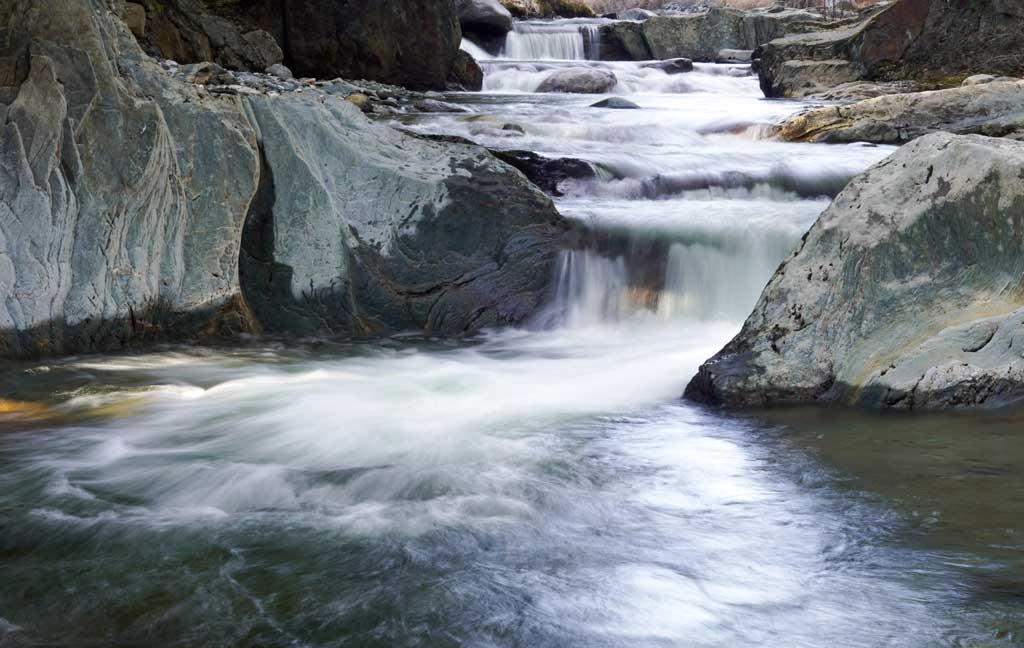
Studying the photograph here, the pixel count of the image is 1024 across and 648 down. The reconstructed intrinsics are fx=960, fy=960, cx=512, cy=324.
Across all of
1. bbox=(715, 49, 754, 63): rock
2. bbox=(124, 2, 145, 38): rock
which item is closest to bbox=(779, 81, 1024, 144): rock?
bbox=(124, 2, 145, 38): rock

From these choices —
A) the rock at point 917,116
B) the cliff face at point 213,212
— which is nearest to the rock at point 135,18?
the cliff face at point 213,212

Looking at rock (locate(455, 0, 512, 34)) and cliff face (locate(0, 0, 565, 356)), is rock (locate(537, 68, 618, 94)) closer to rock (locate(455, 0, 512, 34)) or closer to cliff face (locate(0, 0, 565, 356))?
rock (locate(455, 0, 512, 34))

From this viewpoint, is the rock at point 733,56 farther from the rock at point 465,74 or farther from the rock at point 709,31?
the rock at point 465,74

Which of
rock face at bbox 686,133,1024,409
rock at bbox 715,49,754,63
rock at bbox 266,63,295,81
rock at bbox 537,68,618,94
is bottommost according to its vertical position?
rock face at bbox 686,133,1024,409

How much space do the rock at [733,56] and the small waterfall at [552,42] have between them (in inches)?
120

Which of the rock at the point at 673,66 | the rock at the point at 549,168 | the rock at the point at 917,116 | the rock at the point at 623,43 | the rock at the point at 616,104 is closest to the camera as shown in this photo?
the rock at the point at 549,168

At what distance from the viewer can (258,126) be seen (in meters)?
6.59

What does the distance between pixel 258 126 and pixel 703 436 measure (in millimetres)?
3970

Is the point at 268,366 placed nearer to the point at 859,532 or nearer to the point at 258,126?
the point at 258,126

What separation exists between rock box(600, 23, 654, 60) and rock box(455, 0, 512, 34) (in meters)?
2.86

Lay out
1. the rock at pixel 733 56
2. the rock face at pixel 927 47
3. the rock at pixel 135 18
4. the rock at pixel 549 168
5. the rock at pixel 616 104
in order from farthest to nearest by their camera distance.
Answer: the rock at pixel 733 56 < the rock face at pixel 927 47 < the rock at pixel 616 104 < the rock at pixel 135 18 < the rock at pixel 549 168

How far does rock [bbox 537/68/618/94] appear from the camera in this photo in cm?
1656

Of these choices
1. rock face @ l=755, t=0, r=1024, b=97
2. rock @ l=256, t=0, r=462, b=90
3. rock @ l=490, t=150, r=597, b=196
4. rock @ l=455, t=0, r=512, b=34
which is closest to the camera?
rock @ l=490, t=150, r=597, b=196

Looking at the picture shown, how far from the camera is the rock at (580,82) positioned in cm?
1656
